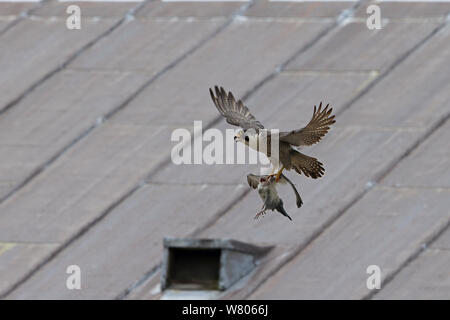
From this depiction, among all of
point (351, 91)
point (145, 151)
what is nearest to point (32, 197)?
point (145, 151)

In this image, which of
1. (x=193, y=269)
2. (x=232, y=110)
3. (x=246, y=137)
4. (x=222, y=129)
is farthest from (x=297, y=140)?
(x=222, y=129)

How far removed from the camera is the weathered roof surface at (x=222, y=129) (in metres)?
24.6

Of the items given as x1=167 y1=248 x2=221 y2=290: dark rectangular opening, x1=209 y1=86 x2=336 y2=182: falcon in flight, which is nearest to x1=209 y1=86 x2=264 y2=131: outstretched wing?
x1=209 y1=86 x2=336 y2=182: falcon in flight

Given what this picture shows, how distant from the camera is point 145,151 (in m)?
28.7

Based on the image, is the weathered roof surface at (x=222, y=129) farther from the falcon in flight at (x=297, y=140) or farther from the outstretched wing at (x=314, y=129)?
the outstretched wing at (x=314, y=129)

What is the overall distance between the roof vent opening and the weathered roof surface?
296mm

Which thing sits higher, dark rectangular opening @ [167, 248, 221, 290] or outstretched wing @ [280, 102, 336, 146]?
dark rectangular opening @ [167, 248, 221, 290]

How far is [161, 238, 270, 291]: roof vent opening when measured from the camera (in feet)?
77.5

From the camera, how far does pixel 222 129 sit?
28.5 meters

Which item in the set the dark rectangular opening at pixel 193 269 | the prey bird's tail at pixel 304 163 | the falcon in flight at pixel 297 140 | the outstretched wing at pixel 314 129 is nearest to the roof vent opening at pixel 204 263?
the dark rectangular opening at pixel 193 269

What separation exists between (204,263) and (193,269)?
26 cm

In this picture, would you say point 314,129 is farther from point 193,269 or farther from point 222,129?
point 222,129

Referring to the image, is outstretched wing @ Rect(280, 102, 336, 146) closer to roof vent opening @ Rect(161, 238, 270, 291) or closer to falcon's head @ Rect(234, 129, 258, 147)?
falcon's head @ Rect(234, 129, 258, 147)

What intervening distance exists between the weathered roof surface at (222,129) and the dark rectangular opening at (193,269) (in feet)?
1.53
